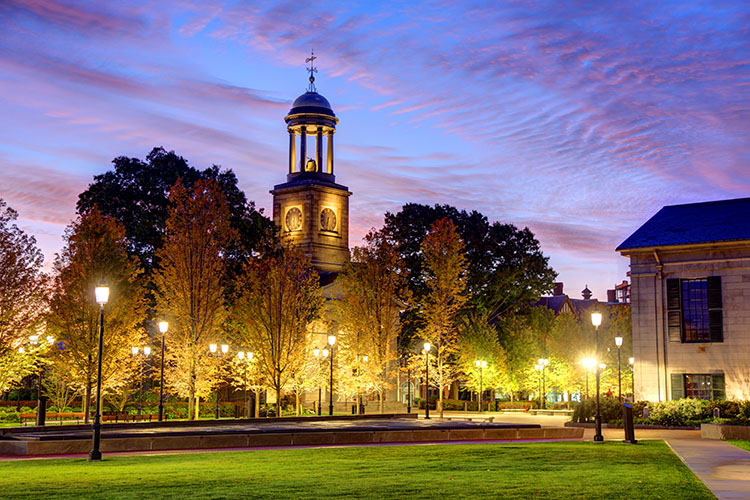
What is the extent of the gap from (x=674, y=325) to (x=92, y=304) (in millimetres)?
30042

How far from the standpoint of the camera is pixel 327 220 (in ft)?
309

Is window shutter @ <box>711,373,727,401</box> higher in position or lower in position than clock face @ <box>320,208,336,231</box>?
lower

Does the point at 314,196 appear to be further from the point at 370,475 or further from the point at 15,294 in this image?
the point at 370,475

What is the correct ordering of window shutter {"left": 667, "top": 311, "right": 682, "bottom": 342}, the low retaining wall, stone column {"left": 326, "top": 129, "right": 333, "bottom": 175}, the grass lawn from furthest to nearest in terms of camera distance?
stone column {"left": 326, "top": 129, "right": 333, "bottom": 175}, window shutter {"left": 667, "top": 311, "right": 682, "bottom": 342}, the grass lawn, the low retaining wall

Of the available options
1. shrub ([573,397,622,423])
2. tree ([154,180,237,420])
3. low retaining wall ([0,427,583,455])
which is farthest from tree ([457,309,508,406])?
low retaining wall ([0,427,583,455])

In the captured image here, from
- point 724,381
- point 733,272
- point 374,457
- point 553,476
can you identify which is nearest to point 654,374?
point 724,381

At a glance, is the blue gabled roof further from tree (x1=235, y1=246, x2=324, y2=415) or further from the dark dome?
the dark dome

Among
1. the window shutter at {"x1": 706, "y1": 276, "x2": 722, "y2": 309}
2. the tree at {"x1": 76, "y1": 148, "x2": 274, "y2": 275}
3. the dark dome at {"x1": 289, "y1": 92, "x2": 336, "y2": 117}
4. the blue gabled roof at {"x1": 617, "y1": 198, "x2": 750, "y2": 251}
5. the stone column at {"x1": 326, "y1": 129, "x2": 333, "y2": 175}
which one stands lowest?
the window shutter at {"x1": 706, "y1": 276, "x2": 722, "y2": 309}

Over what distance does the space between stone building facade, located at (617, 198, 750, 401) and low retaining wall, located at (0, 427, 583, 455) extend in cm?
1433

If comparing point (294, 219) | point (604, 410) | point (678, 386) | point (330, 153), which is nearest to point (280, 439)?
point (604, 410)

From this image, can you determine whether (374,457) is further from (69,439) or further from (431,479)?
(69,439)

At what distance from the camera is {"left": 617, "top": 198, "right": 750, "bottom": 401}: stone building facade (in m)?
44.5

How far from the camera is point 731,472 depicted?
1934cm

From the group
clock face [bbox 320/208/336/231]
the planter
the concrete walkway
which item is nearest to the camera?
the concrete walkway
